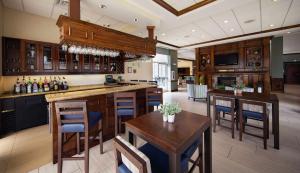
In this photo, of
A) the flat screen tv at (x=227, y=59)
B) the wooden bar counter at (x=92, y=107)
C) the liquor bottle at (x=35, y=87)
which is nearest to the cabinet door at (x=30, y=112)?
the liquor bottle at (x=35, y=87)

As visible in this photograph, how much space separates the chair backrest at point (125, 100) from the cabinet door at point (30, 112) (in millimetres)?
2441

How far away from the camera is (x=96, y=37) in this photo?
2854 mm

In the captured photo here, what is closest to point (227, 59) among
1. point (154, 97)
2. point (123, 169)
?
point (154, 97)

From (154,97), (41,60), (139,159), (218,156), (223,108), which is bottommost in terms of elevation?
(218,156)

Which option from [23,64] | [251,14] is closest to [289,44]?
[251,14]

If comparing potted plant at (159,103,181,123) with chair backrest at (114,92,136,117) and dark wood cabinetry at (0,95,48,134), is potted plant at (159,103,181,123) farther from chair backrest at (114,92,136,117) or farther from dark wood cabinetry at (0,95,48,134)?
dark wood cabinetry at (0,95,48,134)

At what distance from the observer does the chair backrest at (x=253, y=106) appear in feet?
8.34

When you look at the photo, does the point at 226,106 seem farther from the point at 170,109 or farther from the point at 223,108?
the point at 170,109

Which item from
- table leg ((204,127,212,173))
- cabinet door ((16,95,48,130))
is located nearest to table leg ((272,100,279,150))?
table leg ((204,127,212,173))

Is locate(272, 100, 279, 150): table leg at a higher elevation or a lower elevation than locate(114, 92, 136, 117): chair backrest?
lower

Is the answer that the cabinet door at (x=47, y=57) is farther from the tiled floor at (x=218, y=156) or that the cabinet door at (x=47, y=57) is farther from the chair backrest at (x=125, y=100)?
the chair backrest at (x=125, y=100)

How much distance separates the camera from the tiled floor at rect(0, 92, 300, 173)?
2.09m

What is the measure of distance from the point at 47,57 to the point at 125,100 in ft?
9.84

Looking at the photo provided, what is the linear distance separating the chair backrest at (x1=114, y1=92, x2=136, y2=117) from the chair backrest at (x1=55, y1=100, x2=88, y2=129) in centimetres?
81
